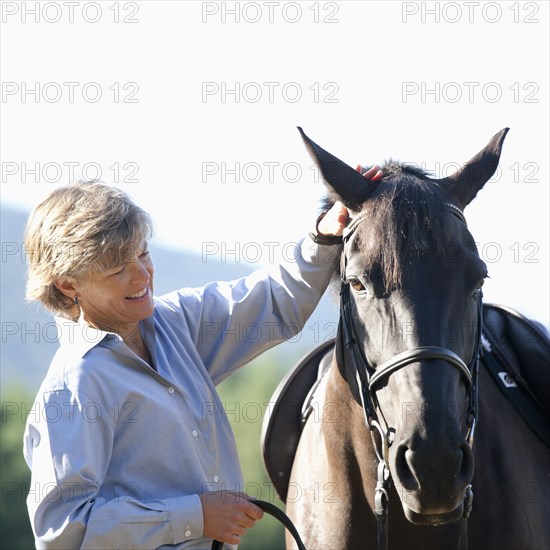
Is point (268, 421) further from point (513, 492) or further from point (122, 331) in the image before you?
point (122, 331)

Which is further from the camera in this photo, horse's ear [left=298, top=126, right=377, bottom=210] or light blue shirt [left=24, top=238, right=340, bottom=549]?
horse's ear [left=298, top=126, right=377, bottom=210]

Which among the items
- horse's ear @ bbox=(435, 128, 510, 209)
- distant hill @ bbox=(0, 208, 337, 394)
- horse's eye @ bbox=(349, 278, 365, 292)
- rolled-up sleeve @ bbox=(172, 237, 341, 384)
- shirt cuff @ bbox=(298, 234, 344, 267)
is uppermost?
horse's ear @ bbox=(435, 128, 510, 209)

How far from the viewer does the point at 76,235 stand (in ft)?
9.55

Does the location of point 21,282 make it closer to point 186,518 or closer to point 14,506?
point 14,506

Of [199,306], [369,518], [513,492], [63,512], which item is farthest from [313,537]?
[63,512]

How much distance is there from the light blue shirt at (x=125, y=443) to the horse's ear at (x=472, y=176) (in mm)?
1190

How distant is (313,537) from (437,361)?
4.30 feet

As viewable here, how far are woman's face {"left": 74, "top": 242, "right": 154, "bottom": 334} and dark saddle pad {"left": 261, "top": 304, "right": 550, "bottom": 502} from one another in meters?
1.71

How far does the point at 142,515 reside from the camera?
8.93 ft

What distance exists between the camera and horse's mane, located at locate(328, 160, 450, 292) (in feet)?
9.95

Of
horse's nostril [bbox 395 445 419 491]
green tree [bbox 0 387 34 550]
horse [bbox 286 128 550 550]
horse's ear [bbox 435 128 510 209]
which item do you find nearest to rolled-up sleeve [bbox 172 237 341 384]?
horse [bbox 286 128 550 550]

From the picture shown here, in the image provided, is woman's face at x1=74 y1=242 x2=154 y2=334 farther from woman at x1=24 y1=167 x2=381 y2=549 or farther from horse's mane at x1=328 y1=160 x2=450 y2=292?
horse's mane at x1=328 y1=160 x2=450 y2=292

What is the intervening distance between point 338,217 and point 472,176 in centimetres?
56

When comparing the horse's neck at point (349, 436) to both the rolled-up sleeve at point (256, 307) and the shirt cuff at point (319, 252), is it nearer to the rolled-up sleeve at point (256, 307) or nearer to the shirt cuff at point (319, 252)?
the rolled-up sleeve at point (256, 307)
